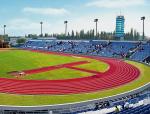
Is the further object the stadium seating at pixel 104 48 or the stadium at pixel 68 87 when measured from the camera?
the stadium seating at pixel 104 48

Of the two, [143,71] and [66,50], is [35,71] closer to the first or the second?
[143,71]

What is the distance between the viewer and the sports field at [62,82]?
76.9 feet

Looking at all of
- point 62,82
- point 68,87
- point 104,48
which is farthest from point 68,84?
point 104,48

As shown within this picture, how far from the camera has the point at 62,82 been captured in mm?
29609

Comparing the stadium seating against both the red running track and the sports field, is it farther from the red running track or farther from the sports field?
the red running track

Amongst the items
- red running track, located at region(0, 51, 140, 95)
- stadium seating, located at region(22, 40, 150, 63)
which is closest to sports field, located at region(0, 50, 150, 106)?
red running track, located at region(0, 51, 140, 95)

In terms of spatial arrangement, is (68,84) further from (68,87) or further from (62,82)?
(68,87)

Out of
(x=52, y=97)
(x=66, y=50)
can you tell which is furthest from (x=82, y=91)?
(x=66, y=50)

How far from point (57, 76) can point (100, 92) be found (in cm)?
850

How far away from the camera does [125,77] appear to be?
33.2 meters

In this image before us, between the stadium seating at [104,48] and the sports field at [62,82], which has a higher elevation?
the stadium seating at [104,48]

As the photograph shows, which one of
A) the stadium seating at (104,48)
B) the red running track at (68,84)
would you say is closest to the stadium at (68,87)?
the red running track at (68,84)

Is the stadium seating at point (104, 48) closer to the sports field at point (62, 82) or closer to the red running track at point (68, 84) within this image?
the sports field at point (62, 82)

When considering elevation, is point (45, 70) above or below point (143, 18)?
below
